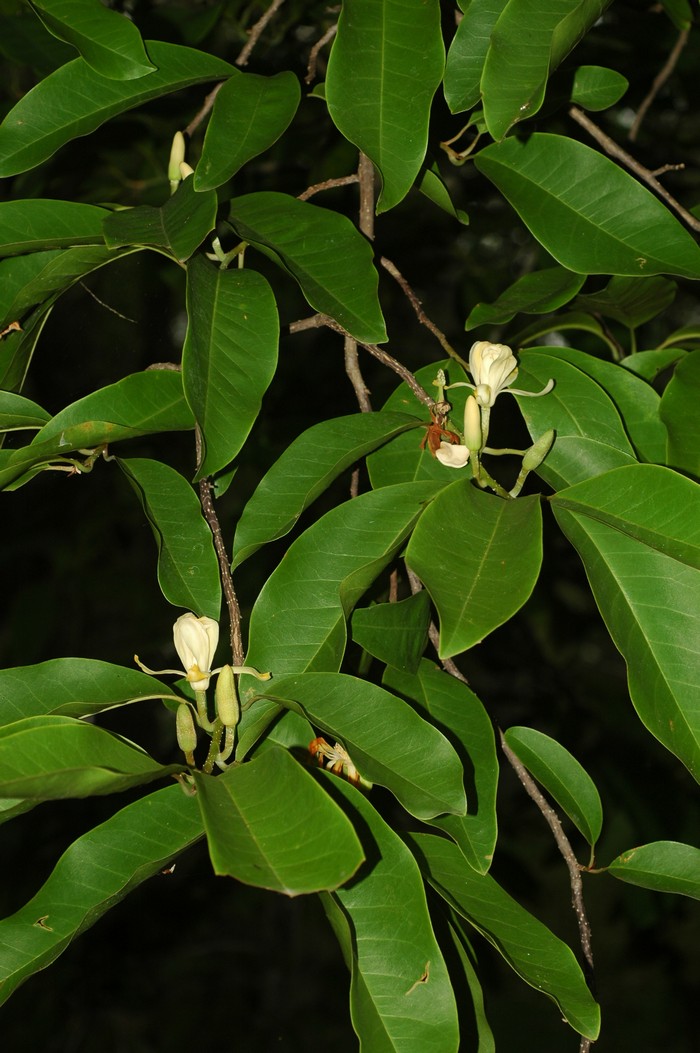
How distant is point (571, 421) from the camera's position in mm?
811

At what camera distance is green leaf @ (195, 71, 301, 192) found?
728 millimetres

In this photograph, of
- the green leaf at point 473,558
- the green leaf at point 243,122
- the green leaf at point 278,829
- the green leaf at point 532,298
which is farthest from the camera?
the green leaf at point 532,298

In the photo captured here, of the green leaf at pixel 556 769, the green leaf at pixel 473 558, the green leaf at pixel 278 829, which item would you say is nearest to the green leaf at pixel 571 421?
the green leaf at pixel 473 558

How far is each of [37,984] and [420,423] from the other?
1.93 m

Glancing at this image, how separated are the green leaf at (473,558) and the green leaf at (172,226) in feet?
0.82

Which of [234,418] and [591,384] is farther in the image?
[591,384]

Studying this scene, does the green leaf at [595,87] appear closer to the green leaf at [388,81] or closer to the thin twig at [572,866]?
the green leaf at [388,81]

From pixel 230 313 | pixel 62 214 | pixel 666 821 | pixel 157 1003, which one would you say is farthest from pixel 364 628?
pixel 157 1003

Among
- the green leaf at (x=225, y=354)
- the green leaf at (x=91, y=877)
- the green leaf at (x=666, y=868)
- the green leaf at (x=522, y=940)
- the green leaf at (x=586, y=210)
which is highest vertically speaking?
the green leaf at (x=586, y=210)

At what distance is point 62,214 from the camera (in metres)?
0.83

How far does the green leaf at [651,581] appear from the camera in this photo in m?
0.64

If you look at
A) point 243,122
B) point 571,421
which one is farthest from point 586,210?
point 243,122

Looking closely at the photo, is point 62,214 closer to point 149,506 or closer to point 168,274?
point 149,506

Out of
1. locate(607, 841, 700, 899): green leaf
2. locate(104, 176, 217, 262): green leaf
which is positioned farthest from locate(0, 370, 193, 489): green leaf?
locate(607, 841, 700, 899): green leaf
